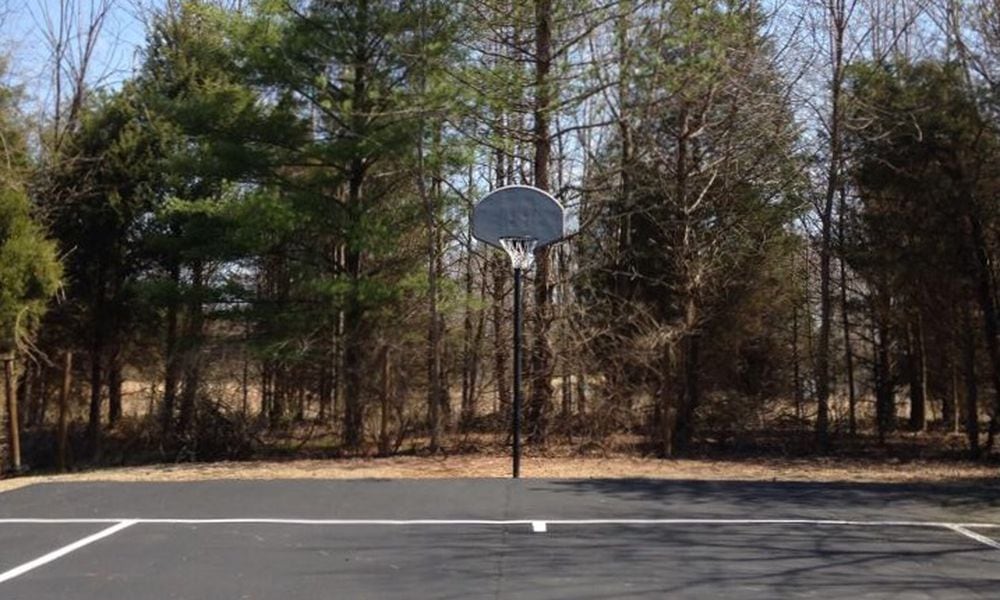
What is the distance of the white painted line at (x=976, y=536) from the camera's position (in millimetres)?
8369

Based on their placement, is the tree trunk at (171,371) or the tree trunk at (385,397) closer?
the tree trunk at (385,397)

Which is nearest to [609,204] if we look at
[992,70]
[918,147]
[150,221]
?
[918,147]

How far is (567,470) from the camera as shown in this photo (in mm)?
14469

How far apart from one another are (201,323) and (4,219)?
3.96 m

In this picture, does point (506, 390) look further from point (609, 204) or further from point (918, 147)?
point (918, 147)

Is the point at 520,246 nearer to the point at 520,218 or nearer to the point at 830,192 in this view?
the point at 520,218

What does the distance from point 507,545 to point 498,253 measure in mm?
11395

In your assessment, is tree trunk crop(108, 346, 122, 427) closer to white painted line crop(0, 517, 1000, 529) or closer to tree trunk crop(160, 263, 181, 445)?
tree trunk crop(160, 263, 181, 445)

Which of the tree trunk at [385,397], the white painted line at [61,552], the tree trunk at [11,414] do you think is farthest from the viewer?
the tree trunk at [11,414]

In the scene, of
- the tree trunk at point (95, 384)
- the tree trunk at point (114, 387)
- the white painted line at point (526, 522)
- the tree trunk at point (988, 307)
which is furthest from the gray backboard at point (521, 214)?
the tree trunk at point (114, 387)

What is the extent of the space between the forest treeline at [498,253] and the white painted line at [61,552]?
27.1ft

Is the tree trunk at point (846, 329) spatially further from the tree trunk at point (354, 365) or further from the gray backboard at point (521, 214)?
the tree trunk at point (354, 365)

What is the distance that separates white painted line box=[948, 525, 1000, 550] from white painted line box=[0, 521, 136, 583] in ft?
25.3

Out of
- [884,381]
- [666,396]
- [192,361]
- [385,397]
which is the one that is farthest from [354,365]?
[884,381]
